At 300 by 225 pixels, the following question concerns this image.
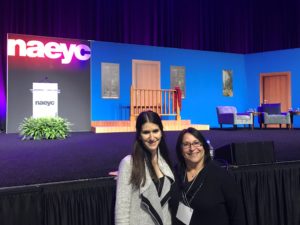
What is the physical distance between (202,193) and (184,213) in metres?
0.12

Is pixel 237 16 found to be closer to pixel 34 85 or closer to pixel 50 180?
pixel 34 85

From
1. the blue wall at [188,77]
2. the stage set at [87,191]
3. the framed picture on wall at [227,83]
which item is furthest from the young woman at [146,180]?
the framed picture on wall at [227,83]

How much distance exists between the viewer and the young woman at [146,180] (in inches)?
60.4

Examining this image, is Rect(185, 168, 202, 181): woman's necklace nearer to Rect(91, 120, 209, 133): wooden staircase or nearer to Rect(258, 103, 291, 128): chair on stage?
Rect(91, 120, 209, 133): wooden staircase

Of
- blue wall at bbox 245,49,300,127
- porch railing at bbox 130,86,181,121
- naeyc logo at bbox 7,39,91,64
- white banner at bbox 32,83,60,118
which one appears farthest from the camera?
blue wall at bbox 245,49,300,127

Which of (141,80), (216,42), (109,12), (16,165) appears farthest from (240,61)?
(16,165)

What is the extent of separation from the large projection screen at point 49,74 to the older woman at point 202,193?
291 inches

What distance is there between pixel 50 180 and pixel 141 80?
299 inches

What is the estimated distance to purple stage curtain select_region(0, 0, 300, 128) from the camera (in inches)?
373

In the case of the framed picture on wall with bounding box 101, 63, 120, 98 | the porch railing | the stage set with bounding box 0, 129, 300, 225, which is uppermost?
the framed picture on wall with bounding box 101, 63, 120, 98

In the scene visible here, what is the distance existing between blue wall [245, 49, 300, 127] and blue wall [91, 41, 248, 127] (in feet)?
0.45

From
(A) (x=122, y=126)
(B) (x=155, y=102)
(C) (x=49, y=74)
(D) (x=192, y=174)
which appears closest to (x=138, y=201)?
(D) (x=192, y=174)

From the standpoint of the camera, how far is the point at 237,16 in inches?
471

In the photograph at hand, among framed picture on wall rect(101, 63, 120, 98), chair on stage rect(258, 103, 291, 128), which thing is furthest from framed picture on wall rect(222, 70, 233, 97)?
framed picture on wall rect(101, 63, 120, 98)
